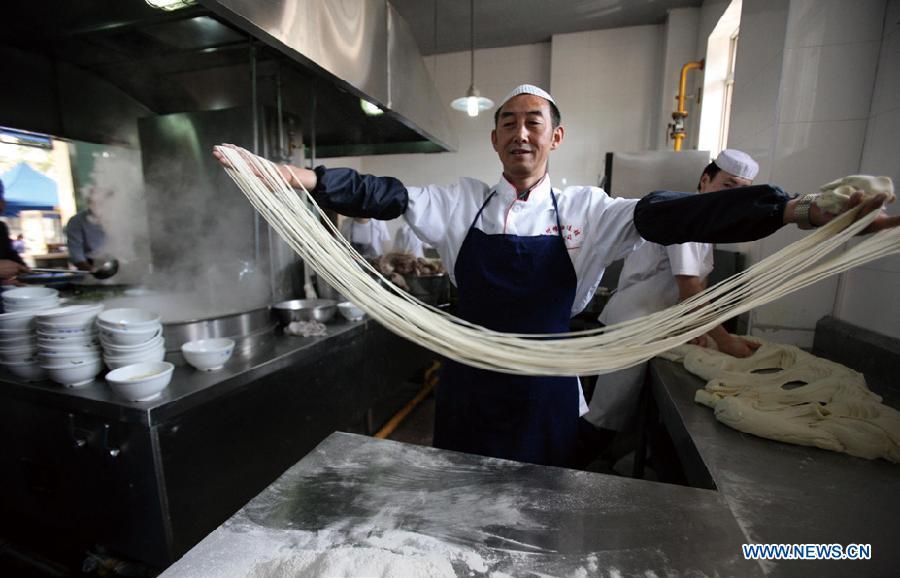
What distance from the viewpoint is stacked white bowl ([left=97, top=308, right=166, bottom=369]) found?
1465mm

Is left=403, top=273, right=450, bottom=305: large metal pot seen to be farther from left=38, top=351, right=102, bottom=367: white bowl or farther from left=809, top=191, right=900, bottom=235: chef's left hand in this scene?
left=809, top=191, right=900, bottom=235: chef's left hand

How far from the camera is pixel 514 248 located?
1427 millimetres

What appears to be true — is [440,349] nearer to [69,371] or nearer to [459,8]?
[69,371]

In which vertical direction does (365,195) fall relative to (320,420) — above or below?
above

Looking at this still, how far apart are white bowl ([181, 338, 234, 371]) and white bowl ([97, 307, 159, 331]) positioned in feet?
0.54

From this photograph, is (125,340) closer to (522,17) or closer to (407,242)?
(407,242)

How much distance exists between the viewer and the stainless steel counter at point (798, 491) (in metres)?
0.81

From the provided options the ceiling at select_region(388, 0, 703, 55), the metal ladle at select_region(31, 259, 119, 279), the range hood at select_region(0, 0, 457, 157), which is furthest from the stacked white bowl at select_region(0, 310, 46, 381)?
the ceiling at select_region(388, 0, 703, 55)

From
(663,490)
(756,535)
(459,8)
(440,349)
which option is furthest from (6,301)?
(459,8)

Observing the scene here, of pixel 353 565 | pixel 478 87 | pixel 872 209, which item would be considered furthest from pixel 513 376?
pixel 478 87

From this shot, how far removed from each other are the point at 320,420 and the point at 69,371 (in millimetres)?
1039

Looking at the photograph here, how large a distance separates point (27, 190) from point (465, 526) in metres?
3.18

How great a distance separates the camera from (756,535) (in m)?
0.82

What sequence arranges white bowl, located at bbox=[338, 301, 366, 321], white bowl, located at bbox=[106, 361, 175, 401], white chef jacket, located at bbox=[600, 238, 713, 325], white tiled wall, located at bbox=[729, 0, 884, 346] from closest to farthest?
1. white bowl, located at bbox=[106, 361, 175, 401]
2. white tiled wall, located at bbox=[729, 0, 884, 346]
3. white chef jacket, located at bbox=[600, 238, 713, 325]
4. white bowl, located at bbox=[338, 301, 366, 321]
